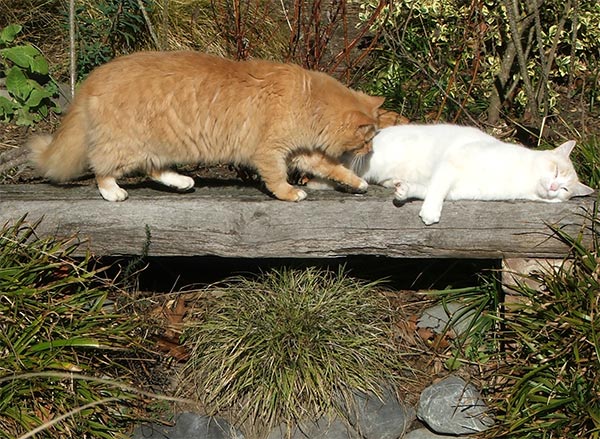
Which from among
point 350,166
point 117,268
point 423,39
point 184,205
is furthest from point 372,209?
point 423,39

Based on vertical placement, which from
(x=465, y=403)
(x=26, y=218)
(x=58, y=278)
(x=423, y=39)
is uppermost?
(x=423, y=39)

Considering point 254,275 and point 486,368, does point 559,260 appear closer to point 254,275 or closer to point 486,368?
point 486,368

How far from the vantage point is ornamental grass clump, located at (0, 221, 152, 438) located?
146 inches

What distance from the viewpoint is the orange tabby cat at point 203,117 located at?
4.05 m

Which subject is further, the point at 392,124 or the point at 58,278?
the point at 392,124

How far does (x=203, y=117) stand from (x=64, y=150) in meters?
0.82

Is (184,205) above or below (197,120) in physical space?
below

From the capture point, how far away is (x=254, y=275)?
15.6 ft

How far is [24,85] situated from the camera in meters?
5.79

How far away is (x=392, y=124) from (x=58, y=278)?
2168mm

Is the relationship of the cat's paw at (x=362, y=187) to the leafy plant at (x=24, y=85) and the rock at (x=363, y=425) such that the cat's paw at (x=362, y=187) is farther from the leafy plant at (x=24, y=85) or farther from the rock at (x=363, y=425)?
the leafy plant at (x=24, y=85)

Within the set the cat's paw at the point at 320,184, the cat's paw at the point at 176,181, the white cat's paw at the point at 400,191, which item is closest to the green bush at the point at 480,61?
the cat's paw at the point at 320,184

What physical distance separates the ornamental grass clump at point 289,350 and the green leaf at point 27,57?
96.1 inches

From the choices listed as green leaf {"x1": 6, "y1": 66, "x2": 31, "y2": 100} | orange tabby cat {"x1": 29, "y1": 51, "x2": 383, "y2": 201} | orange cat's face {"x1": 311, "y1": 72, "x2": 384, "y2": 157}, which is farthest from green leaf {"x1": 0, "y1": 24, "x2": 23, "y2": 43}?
orange cat's face {"x1": 311, "y1": 72, "x2": 384, "y2": 157}
